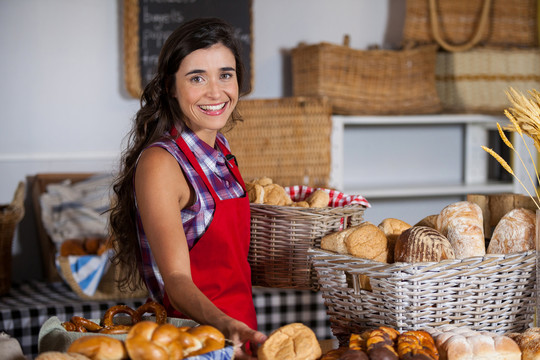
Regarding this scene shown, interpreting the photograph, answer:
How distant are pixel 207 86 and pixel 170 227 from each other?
1.14 ft

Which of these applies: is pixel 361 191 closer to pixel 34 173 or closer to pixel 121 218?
pixel 34 173

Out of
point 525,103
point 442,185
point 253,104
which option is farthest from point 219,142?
point 442,185

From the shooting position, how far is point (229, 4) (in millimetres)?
3357

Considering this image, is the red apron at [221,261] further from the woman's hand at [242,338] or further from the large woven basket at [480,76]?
the large woven basket at [480,76]

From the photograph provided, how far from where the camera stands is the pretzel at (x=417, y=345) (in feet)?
3.36

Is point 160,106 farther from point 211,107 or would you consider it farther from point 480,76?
point 480,76

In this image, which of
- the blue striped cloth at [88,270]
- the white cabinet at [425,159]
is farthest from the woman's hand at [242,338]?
the white cabinet at [425,159]

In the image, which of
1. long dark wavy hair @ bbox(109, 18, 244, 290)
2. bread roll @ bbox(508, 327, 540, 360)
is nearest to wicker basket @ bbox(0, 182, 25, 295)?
long dark wavy hair @ bbox(109, 18, 244, 290)

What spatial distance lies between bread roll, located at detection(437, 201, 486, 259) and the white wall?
6.99 ft

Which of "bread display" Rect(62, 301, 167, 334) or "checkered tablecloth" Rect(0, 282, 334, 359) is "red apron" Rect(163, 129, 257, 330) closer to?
"bread display" Rect(62, 301, 167, 334)

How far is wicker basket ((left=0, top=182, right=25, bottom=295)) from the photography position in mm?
2724

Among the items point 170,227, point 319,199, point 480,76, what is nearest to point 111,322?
point 170,227

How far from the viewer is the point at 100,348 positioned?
3.00ft

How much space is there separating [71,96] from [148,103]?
1935mm
